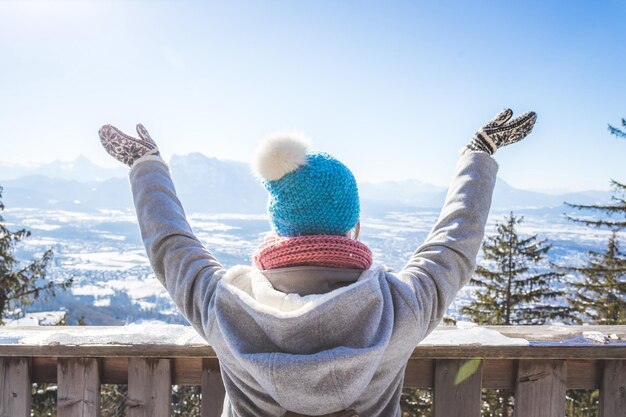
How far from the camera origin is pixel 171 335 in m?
1.39

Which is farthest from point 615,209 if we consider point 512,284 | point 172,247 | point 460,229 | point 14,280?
point 14,280

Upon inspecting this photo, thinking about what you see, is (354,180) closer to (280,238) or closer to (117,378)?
(280,238)

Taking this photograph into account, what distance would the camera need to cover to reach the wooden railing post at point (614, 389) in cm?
138

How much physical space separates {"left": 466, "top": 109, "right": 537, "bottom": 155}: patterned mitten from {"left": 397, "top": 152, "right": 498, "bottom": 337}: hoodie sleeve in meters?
0.04

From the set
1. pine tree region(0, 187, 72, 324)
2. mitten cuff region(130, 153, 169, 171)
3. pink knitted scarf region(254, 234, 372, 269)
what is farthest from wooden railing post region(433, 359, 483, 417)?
pine tree region(0, 187, 72, 324)

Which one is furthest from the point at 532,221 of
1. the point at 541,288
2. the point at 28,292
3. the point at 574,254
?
the point at 28,292

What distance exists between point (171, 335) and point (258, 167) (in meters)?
0.60

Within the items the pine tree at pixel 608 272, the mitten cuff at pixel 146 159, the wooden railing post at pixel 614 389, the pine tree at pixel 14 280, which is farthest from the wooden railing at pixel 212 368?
the pine tree at pixel 608 272

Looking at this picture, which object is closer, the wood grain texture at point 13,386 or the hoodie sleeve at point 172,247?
the hoodie sleeve at point 172,247

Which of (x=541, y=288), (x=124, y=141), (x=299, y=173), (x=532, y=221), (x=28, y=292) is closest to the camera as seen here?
(x=299, y=173)

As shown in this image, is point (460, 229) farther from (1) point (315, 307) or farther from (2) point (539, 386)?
(2) point (539, 386)

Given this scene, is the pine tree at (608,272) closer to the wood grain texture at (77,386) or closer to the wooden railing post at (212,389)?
the wooden railing post at (212,389)

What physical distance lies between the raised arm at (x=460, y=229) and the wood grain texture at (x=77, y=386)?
0.94 m

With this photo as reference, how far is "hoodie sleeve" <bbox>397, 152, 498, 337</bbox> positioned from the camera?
3.67 ft
